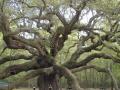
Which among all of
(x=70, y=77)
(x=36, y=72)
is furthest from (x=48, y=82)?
(x=70, y=77)

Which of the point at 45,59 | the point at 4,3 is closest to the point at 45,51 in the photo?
the point at 45,59

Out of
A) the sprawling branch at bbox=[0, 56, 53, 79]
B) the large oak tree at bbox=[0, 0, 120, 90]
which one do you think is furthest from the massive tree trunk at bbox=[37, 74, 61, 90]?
the sprawling branch at bbox=[0, 56, 53, 79]

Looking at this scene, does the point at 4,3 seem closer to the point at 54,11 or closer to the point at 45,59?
the point at 54,11

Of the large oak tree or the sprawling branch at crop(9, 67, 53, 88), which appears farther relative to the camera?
the sprawling branch at crop(9, 67, 53, 88)

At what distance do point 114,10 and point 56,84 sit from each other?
5.46 metres

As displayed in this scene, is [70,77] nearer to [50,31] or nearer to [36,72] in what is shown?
[36,72]

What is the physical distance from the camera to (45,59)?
16.5 metres

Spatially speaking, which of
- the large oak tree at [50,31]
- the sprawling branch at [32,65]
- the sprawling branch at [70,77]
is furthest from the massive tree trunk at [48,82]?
the sprawling branch at [70,77]

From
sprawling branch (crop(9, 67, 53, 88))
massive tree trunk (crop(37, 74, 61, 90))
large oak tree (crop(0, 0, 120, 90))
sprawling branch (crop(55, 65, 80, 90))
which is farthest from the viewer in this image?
massive tree trunk (crop(37, 74, 61, 90))

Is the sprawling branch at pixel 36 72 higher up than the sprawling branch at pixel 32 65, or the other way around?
the sprawling branch at pixel 32 65

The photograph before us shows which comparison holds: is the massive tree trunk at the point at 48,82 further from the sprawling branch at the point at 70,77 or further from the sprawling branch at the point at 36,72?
the sprawling branch at the point at 70,77

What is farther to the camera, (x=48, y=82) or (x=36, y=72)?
(x=48, y=82)

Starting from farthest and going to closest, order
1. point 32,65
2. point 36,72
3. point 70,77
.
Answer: point 32,65 < point 36,72 < point 70,77

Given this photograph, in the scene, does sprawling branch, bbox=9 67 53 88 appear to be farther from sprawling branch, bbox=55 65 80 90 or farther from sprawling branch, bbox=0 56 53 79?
sprawling branch, bbox=55 65 80 90
